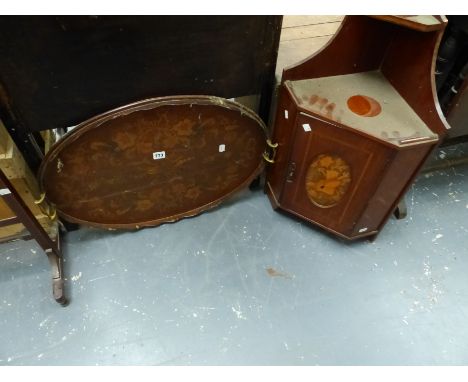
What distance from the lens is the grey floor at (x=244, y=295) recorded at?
4.16ft

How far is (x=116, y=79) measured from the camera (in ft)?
3.44

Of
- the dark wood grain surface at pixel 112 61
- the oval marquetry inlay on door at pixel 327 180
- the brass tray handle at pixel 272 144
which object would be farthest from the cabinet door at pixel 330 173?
the dark wood grain surface at pixel 112 61

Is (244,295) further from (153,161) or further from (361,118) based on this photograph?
(361,118)

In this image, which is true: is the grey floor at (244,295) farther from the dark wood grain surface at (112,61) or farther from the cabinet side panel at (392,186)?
the dark wood grain surface at (112,61)

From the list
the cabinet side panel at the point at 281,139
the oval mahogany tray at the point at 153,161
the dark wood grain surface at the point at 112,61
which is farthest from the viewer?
the cabinet side panel at the point at 281,139

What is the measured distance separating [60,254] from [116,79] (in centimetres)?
72

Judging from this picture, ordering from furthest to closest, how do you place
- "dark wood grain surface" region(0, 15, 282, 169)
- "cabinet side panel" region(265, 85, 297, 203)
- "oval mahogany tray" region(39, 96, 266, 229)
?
"cabinet side panel" region(265, 85, 297, 203), "oval mahogany tray" region(39, 96, 266, 229), "dark wood grain surface" region(0, 15, 282, 169)

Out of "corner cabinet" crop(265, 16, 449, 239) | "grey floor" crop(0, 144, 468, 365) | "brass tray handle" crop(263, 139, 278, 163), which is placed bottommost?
"grey floor" crop(0, 144, 468, 365)

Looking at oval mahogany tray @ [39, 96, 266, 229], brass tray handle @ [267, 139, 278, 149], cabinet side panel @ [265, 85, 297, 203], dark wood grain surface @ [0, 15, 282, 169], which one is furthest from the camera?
brass tray handle @ [267, 139, 278, 149]

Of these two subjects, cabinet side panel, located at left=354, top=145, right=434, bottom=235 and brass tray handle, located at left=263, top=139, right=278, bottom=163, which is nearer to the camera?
cabinet side panel, located at left=354, top=145, right=434, bottom=235

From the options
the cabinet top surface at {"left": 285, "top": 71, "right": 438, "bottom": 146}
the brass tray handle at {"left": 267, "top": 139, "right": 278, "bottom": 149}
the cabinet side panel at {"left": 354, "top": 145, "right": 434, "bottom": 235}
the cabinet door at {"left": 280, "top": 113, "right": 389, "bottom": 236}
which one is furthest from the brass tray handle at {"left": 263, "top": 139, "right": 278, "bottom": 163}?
the cabinet side panel at {"left": 354, "top": 145, "right": 434, "bottom": 235}

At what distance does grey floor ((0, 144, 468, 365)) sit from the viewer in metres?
1.27

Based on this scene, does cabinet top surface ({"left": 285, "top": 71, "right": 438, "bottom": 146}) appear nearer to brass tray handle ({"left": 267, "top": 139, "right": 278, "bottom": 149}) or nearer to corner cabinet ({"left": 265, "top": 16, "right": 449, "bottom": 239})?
corner cabinet ({"left": 265, "top": 16, "right": 449, "bottom": 239})

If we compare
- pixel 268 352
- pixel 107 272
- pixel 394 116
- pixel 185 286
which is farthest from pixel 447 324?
pixel 107 272
